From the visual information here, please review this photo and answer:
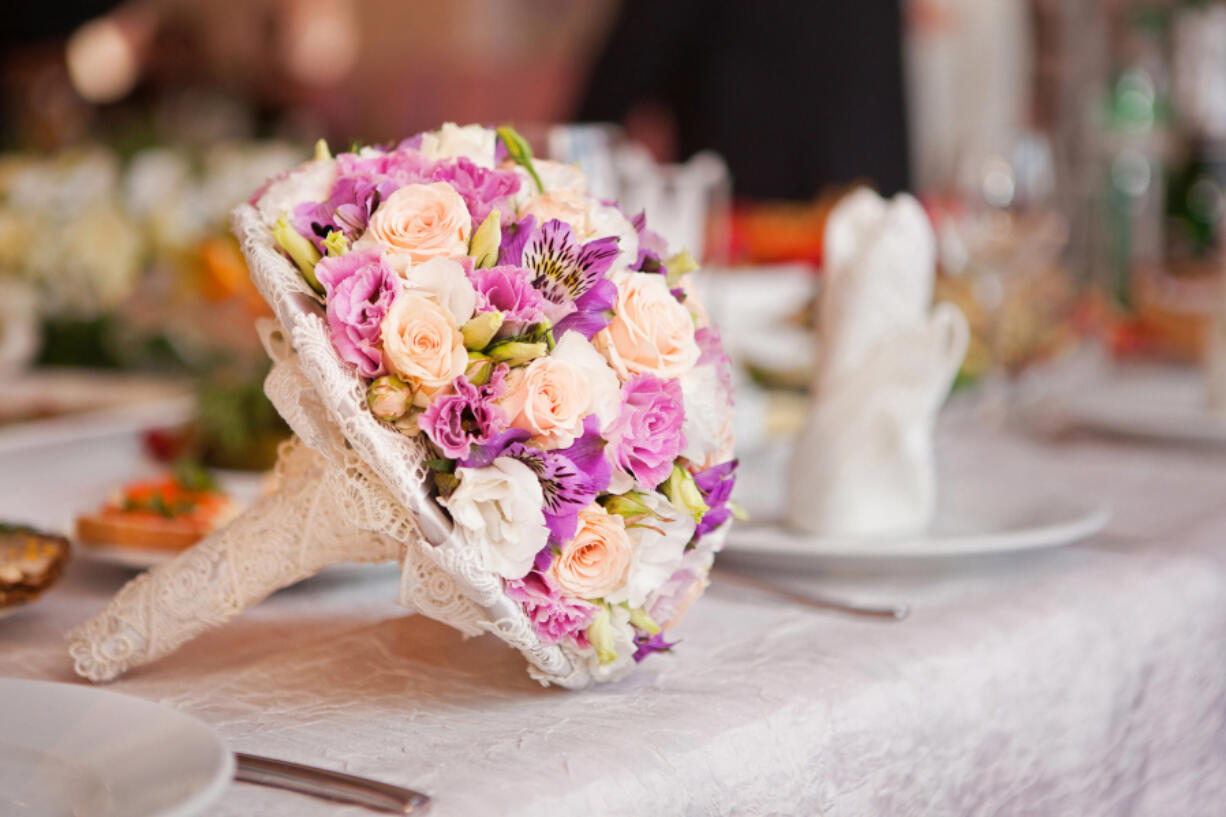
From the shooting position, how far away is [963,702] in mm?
767

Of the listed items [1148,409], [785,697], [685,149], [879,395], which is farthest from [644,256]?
[685,149]

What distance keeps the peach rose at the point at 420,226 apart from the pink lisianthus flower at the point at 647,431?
0.37ft

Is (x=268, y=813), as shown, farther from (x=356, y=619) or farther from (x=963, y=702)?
(x=963, y=702)

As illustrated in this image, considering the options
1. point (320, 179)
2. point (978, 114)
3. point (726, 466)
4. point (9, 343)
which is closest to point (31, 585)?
point (320, 179)

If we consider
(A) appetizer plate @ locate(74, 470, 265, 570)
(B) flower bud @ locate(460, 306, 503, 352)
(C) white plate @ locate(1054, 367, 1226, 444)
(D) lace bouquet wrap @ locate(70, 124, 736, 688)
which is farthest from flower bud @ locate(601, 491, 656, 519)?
(C) white plate @ locate(1054, 367, 1226, 444)

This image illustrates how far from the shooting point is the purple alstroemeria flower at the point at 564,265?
636 mm

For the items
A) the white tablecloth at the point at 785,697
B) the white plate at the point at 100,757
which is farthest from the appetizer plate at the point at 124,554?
the white plate at the point at 100,757

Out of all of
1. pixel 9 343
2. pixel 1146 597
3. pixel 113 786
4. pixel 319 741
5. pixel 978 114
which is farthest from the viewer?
pixel 978 114

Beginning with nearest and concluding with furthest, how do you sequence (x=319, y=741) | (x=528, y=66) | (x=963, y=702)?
(x=319, y=741), (x=963, y=702), (x=528, y=66)

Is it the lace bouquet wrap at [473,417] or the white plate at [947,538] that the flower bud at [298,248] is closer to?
the lace bouquet wrap at [473,417]

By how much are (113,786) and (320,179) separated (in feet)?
1.04

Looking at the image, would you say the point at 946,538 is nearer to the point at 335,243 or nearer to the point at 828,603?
the point at 828,603

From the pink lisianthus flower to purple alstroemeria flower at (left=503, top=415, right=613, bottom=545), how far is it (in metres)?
0.01

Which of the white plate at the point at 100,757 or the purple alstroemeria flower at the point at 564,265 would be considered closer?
the white plate at the point at 100,757
